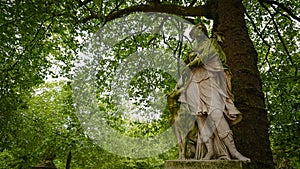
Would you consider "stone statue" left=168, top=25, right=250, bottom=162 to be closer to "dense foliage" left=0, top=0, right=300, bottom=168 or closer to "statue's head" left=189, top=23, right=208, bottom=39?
"statue's head" left=189, top=23, right=208, bottom=39

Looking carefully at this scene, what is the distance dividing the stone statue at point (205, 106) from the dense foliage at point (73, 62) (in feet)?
8.43

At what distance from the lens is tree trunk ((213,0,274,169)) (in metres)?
5.57

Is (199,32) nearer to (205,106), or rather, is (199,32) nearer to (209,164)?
(205,106)

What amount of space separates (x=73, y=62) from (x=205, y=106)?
8.19m

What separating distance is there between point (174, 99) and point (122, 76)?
7456mm

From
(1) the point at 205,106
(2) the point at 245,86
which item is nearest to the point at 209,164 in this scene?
(1) the point at 205,106

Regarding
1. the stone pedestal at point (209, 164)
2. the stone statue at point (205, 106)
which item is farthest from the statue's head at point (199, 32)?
the stone pedestal at point (209, 164)

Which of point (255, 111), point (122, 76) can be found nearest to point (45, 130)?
point (122, 76)

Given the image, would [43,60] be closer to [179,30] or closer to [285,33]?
[179,30]

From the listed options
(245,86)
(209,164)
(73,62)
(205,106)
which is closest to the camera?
(209,164)

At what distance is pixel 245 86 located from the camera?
6.25 metres

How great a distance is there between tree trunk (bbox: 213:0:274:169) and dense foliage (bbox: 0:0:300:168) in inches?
93.9

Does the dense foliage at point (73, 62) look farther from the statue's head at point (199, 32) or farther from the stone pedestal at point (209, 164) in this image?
the stone pedestal at point (209, 164)

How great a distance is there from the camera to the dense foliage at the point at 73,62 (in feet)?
27.3
